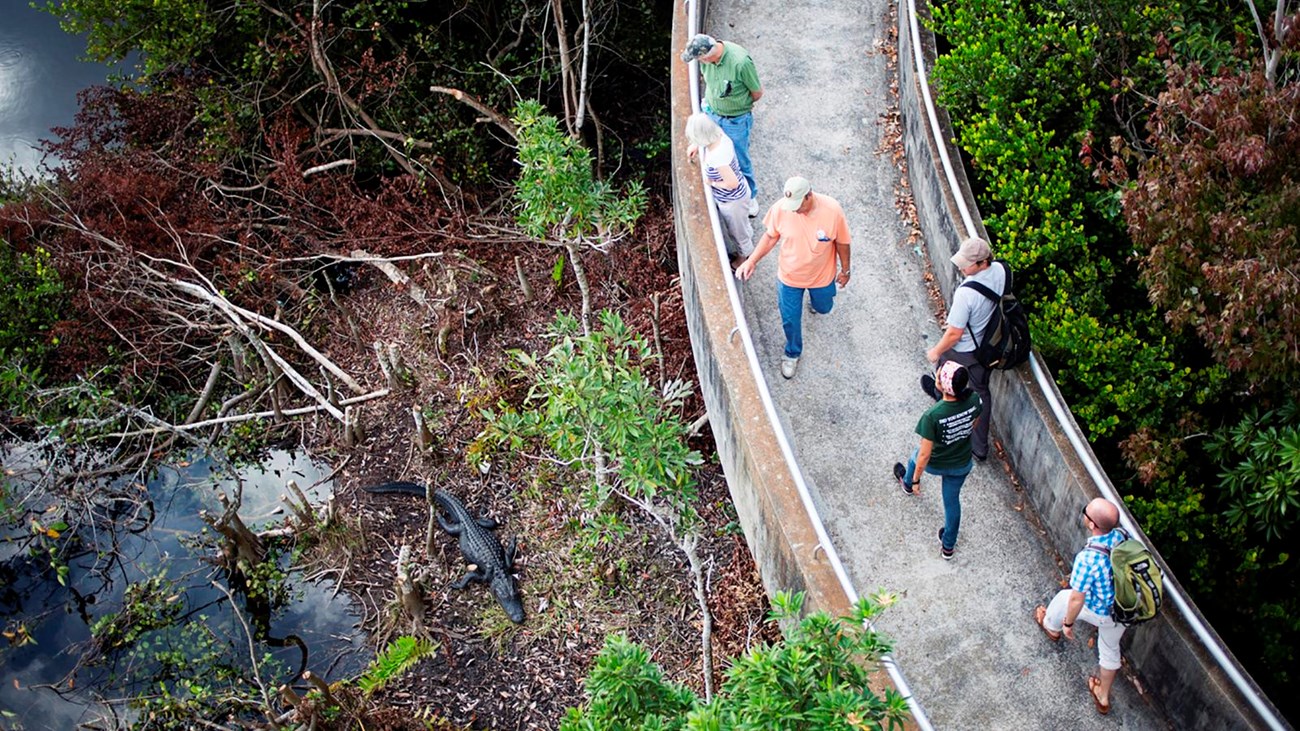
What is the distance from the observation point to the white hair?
27.9 feet

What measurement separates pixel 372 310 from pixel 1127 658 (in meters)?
10.7

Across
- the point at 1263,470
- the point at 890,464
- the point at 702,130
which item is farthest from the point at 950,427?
the point at 702,130

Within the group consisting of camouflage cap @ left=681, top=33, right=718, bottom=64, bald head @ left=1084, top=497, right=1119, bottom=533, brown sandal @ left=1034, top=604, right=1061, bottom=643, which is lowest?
brown sandal @ left=1034, top=604, right=1061, bottom=643

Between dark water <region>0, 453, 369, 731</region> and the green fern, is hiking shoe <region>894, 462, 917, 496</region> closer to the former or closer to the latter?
the green fern

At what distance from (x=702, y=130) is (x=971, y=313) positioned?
2514mm

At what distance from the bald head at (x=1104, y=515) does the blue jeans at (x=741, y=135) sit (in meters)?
4.08

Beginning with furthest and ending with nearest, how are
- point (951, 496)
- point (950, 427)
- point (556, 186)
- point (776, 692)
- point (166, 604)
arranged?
point (166, 604), point (556, 186), point (951, 496), point (950, 427), point (776, 692)

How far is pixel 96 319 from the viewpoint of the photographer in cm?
1393

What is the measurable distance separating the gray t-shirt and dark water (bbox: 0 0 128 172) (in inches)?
560

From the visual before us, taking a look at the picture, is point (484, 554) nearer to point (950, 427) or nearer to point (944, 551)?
point (944, 551)

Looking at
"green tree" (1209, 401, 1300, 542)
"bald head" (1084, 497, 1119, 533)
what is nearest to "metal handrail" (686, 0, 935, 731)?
"bald head" (1084, 497, 1119, 533)

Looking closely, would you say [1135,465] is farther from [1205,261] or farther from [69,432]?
[69,432]

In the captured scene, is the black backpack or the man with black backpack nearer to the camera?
the man with black backpack

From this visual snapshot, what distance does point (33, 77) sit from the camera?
16.8m
